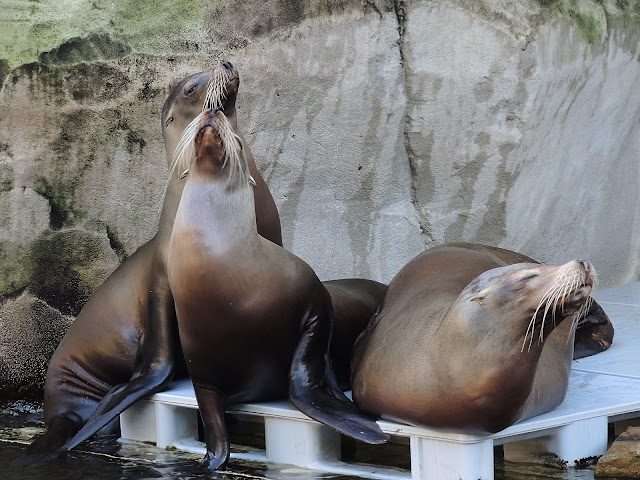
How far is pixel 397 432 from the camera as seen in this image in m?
4.05

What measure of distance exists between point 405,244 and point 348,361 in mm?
1488

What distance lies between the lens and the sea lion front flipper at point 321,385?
13.4 feet

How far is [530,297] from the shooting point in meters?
3.73

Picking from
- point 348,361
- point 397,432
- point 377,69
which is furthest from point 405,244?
point 397,432

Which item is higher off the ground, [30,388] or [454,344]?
[454,344]

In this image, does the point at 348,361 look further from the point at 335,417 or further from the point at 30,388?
the point at 30,388

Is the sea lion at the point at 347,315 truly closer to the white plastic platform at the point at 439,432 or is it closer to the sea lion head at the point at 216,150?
the white plastic platform at the point at 439,432

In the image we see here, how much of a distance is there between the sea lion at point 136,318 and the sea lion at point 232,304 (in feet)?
1.43

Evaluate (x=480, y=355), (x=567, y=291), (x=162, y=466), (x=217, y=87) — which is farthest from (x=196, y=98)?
(x=567, y=291)

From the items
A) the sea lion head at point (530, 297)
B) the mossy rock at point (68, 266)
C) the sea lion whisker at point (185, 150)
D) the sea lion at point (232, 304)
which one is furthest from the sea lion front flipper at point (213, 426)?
the mossy rock at point (68, 266)

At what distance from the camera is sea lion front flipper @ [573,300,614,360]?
17.2ft

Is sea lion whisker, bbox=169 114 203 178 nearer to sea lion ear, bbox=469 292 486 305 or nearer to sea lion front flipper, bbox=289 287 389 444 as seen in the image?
sea lion front flipper, bbox=289 287 389 444

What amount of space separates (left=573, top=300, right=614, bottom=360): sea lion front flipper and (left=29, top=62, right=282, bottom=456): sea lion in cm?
137

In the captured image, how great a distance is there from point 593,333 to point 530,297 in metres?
1.66
